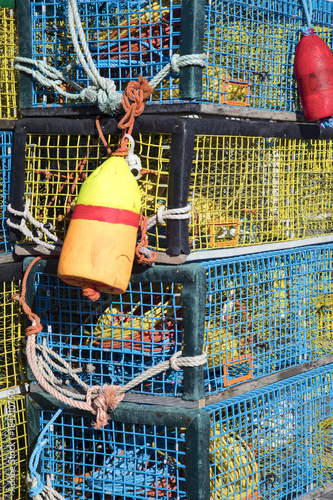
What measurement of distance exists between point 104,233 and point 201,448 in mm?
891

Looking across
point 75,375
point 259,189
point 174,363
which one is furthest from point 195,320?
point 259,189

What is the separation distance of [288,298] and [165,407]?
35.6 inches

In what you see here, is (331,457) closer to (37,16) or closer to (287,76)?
(287,76)

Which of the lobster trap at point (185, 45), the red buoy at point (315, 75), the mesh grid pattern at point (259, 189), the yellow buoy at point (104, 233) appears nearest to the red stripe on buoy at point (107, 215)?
the yellow buoy at point (104, 233)

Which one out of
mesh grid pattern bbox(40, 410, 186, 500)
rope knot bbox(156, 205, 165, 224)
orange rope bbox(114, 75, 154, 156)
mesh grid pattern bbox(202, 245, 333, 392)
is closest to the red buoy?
mesh grid pattern bbox(202, 245, 333, 392)

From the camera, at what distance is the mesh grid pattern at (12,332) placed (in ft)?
9.11

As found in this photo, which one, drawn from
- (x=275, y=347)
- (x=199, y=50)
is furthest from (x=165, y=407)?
(x=199, y=50)

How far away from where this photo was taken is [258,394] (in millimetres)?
2617

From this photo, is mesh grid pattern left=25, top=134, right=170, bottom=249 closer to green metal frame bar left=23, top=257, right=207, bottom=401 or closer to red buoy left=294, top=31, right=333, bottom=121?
green metal frame bar left=23, top=257, right=207, bottom=401

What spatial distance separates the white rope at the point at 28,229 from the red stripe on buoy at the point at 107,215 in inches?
17.7

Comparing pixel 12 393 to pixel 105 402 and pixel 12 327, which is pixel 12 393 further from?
pixel 105 402

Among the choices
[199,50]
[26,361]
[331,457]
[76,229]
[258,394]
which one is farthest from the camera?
[331,457]

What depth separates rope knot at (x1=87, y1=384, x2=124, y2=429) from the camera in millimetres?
2385

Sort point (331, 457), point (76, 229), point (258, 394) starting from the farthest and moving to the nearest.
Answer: point (331, 457) → point (258, 394) → point (76, 229)
